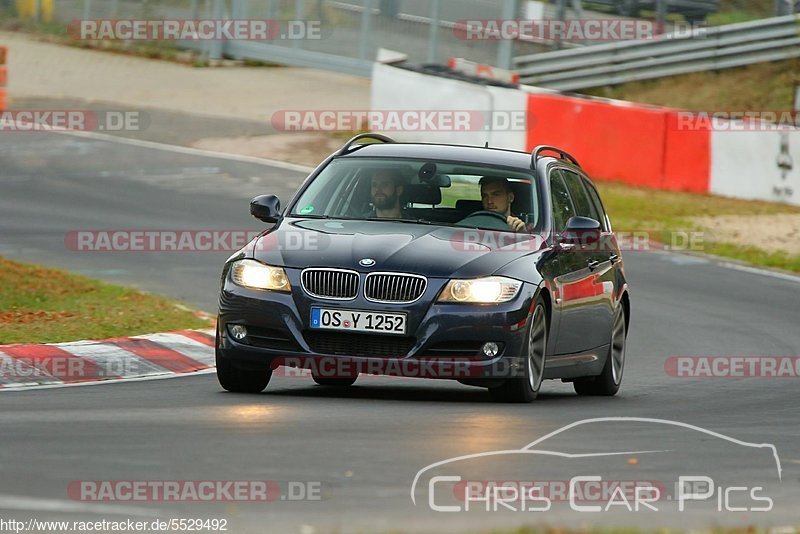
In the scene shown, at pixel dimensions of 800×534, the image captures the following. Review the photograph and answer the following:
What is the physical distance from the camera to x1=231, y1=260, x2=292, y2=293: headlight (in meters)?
9.91

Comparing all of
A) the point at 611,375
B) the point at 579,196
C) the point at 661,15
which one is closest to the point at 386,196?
the point at 579,196

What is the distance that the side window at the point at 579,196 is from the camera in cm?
1193

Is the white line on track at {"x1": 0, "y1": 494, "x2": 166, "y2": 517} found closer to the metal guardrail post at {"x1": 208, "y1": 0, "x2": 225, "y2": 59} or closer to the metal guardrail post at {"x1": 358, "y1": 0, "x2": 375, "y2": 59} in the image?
the metal guardrail post at {"x1": 358, "y1": 0, "x2": 375, "y2": 59}

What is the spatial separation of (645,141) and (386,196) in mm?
15198


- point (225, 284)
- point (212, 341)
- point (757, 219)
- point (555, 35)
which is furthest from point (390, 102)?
point (225, 284)

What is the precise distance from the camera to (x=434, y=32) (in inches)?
1339

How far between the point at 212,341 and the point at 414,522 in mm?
7078

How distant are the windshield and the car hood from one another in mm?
193

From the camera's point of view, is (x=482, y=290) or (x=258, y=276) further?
(x=258, y=276)

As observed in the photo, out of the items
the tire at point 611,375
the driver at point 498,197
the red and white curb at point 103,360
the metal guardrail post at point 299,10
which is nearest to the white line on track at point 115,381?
the red and white curb at point 103,360

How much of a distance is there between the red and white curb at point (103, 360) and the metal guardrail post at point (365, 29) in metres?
22.6

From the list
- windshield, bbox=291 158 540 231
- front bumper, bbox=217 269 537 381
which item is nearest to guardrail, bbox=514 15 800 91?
windshield, bbox=291 158 540 231

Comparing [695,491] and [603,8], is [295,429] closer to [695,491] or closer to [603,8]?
[695,491]

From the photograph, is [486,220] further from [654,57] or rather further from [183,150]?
[654,57]
